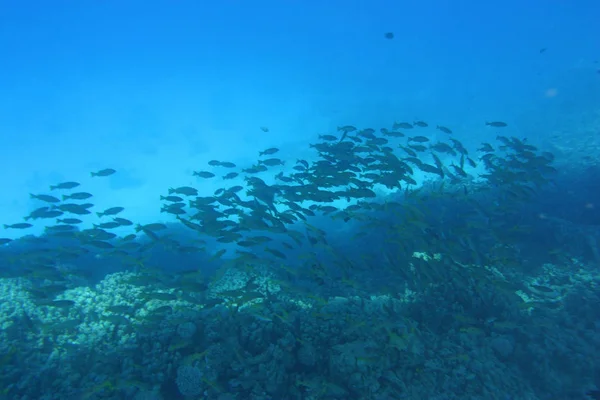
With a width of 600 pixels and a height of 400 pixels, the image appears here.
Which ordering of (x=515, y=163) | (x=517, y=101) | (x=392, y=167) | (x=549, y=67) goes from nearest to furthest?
1. (x=392, y=167)
2. (x=515, y=163)
3. (x=517, y=101)
4. (x=549, y=67)

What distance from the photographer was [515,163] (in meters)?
10.5

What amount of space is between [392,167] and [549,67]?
349 ft

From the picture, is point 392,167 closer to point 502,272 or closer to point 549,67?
point 502,272

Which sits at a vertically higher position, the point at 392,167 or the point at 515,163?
the point at 515,163

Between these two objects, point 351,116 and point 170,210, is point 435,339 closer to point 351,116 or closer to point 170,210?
point 170,210

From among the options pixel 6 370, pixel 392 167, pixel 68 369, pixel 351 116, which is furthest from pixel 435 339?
pixel 351 116

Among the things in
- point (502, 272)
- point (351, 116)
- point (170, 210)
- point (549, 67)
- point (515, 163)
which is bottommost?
point (502, 272)

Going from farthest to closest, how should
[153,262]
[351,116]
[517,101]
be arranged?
[517,101] → [351,116] → [153,262]

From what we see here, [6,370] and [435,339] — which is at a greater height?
[435,339]

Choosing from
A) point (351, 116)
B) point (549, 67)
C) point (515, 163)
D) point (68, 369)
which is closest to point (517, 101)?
point (351, 116)

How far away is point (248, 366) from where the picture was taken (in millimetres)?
5324

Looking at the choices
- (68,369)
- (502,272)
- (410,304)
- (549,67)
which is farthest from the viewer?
(549,67)

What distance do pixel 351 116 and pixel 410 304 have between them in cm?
4161

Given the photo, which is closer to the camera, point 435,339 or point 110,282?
point 435,339
